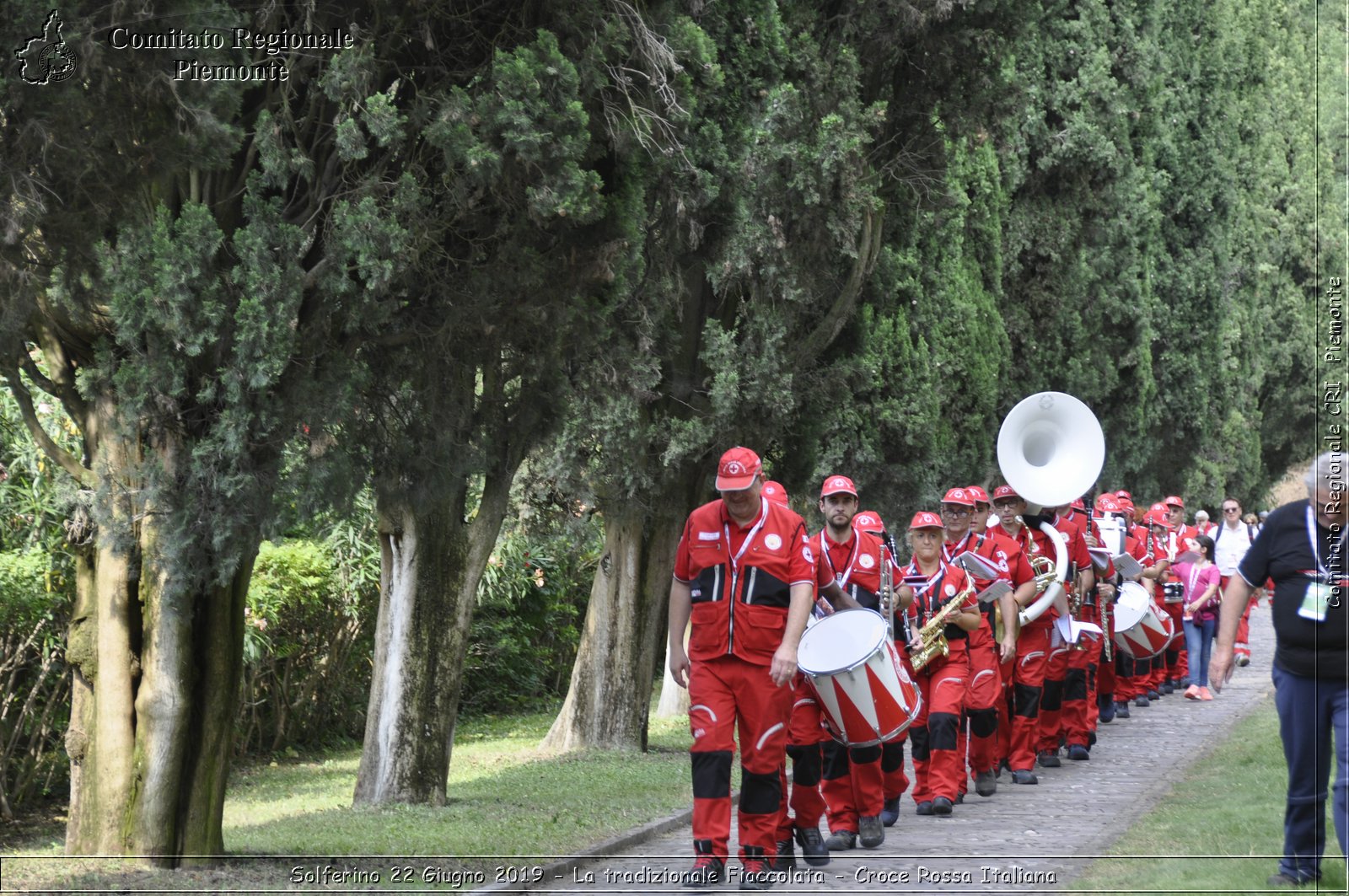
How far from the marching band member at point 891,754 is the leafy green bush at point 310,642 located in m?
Result: 7.22

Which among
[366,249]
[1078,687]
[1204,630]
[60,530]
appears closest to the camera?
[366,249]

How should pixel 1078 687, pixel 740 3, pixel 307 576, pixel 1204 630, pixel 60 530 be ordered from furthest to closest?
1. pixel 1204 630
2. pixel 307 576
3. pixel 1078 687
4. pixel 60 530
5. pixel 740 3

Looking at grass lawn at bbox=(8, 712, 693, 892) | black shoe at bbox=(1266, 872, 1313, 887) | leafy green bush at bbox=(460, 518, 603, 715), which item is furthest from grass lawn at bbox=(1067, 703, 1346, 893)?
leafy green bush at bbox=(460, 518, 603, 715)

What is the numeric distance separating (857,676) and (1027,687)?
4474 mm

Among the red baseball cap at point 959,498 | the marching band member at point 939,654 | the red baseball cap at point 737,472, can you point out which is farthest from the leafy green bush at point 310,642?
the red baseball cap at point 737,472

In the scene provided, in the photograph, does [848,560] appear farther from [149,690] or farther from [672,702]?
[672,702]

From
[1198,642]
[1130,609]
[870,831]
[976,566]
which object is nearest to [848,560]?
[870,831]

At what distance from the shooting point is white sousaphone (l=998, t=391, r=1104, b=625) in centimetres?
1377

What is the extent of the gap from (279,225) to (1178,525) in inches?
610

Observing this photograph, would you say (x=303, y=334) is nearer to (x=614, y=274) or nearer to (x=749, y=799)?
(x=614, y=274)

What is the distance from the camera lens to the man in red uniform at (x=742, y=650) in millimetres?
8594

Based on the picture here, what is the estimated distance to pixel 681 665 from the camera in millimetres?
8867

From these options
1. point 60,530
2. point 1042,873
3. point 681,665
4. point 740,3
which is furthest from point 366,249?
point 60,530

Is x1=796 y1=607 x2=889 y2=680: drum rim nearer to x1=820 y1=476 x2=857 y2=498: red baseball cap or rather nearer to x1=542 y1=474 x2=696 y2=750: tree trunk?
x1=820 y1=476 x2=857 y2=498: red baseball cap
